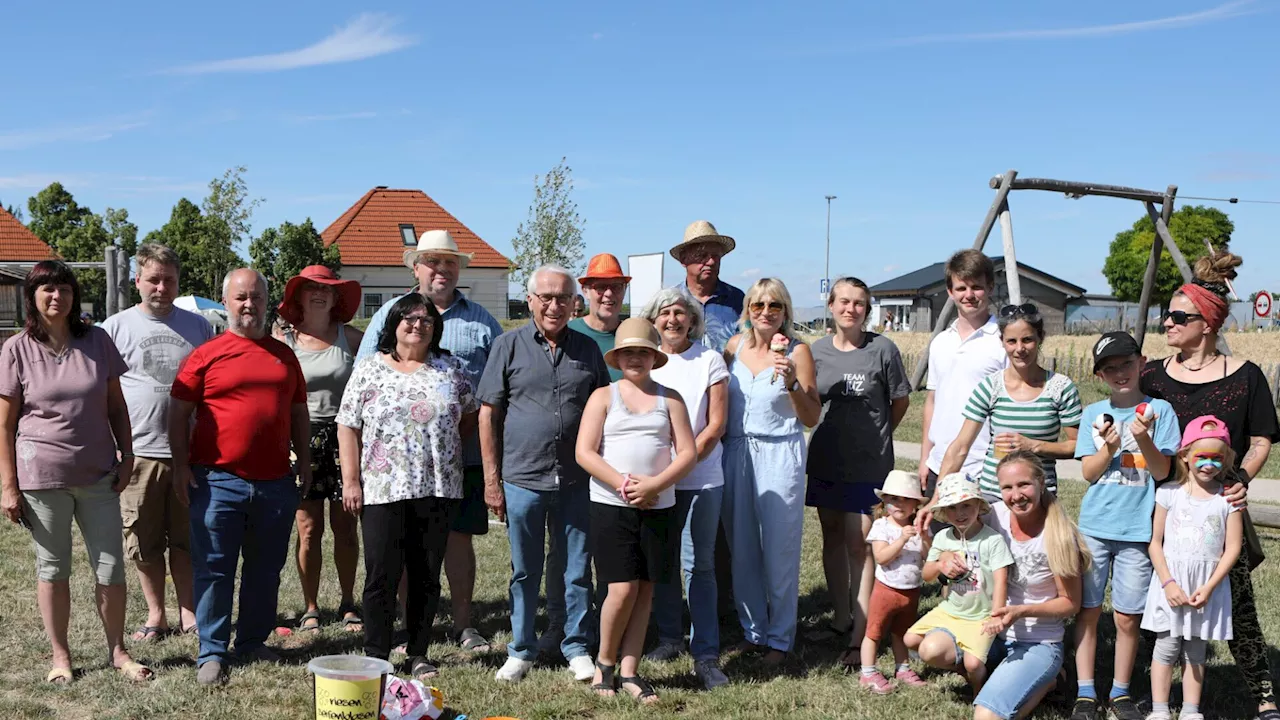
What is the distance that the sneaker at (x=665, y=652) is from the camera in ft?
17.3

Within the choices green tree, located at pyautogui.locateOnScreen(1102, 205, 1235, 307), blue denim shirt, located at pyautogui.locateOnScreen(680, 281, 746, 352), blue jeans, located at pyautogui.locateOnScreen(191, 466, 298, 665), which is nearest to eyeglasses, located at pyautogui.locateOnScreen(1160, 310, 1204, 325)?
blue denim shirt, located at pyautogui.locateOnScreen(680, 281, 746, 352)

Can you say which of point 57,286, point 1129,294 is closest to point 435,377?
point 57,286

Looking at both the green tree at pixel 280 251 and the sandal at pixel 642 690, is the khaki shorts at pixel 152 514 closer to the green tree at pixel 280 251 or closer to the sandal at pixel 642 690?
the sandal at pixel 642 690

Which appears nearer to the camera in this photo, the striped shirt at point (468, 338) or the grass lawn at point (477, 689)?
the grass lawn at point (477, 689)

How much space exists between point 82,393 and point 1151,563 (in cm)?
490

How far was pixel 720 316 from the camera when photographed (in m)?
5.84

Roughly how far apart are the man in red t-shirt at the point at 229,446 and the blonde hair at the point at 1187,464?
13.5ft

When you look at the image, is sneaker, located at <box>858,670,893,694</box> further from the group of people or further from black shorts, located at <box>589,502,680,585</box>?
black shorts, located at <box>589,502,680,585</box>

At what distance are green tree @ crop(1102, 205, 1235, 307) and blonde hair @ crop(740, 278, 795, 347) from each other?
5160cm

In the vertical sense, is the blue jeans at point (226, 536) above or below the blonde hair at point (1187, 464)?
below

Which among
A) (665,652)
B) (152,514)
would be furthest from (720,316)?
(152,514)

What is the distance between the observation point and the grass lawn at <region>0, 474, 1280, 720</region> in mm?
4520

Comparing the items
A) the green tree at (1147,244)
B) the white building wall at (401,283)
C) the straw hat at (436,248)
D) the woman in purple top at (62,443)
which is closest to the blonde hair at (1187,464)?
the straw hat at (436,248)

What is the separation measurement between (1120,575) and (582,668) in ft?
8.20
